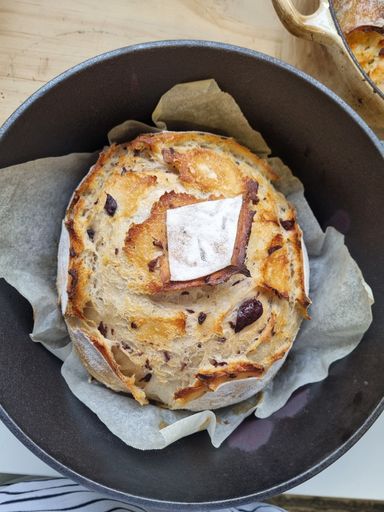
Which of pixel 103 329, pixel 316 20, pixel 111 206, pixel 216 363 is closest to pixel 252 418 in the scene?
pixel 216 363

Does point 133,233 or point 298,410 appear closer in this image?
point 133,233

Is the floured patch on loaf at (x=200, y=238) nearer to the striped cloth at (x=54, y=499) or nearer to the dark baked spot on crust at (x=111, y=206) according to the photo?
the dark baked spot on crust at (x=111, y=206)

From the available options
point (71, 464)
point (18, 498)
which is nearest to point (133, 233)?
point (71, 464)

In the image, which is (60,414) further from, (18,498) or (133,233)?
(18,498)

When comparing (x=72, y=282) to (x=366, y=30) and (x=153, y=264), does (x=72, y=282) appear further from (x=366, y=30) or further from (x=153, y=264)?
(x=366, y=30)

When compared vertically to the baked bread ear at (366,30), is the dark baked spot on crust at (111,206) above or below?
below

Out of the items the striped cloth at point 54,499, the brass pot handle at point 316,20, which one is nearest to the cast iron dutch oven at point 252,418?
the brass pot handle at point 316,20
